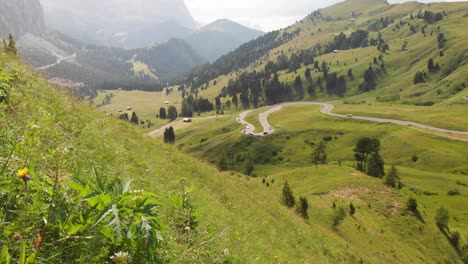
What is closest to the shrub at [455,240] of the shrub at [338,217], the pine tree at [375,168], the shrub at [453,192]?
the shrub at [338,217]

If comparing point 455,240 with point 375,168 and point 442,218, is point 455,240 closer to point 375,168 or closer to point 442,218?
point 442,218

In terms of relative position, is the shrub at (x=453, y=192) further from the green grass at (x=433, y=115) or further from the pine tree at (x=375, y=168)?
the green grass at (x=433, y=115)

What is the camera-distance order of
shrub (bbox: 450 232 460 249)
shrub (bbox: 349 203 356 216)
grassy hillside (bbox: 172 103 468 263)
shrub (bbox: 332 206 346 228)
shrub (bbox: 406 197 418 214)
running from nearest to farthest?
shrub (bbox: 332 206 346 228), grassy hillside (bbox: 172 103 468 263), shrub (bbox: 349 203 356 216), shrub (bbox: 406 197 418 214), shrub (bbox: 450 232 460 249)

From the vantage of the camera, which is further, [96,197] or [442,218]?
[442,218]

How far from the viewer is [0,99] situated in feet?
37.6

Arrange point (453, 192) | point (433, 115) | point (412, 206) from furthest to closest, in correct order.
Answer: point (433, 115) → point (453, 192) → point (412, 206)

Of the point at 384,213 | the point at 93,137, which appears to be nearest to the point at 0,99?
the point at 93,137

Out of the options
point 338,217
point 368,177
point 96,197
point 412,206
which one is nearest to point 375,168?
point 368,177

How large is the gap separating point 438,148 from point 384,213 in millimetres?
103177

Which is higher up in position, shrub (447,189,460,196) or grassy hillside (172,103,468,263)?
grassy hillside (172,103,468,263)

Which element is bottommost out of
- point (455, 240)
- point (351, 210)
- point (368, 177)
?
point (455, 240)

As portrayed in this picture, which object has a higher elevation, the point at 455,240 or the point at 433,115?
the point at 433,115

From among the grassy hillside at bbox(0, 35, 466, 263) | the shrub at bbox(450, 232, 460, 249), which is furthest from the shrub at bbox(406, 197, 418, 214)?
the grassy hillside at bbox(0, 35, 466, 263)

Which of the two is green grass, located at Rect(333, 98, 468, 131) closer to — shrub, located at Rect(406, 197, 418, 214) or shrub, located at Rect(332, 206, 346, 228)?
shrub, located at Rect(406, 197, 418, 214)
